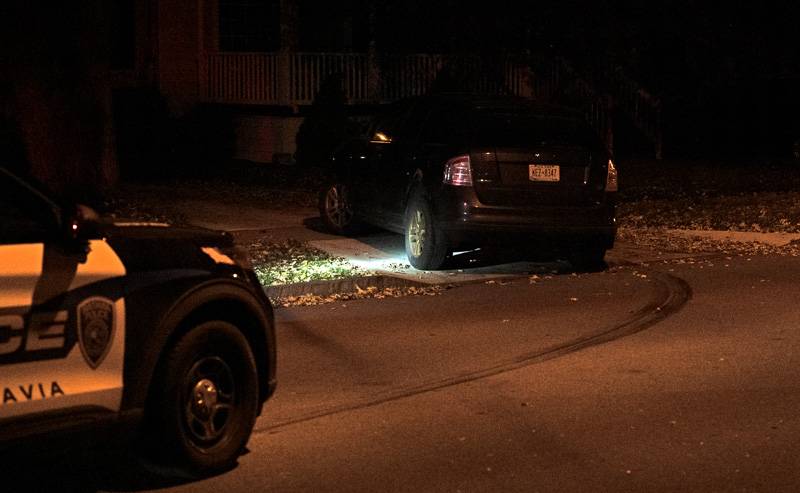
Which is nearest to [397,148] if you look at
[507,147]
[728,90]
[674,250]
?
[507,147]

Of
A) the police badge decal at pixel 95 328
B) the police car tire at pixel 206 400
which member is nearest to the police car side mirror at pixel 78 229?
the police badge decal at pixel 95 328

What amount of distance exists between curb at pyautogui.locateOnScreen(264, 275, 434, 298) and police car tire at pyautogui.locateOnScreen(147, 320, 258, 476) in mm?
5127

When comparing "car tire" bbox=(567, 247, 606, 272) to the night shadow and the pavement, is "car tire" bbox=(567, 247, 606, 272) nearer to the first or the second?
the pavement

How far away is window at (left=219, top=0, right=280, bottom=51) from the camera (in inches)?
1113

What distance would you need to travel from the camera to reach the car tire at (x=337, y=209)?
619 inches

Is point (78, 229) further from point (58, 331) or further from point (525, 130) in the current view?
point (525, 130)

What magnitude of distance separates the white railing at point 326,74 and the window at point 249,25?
1604 millimetres

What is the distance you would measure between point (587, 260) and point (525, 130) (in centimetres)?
158

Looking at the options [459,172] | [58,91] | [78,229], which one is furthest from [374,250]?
[78,229]

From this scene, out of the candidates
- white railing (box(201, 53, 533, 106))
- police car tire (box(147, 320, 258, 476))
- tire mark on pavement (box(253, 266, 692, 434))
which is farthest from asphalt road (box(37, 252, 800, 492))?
white railing (box(201, 53, 533, 106))

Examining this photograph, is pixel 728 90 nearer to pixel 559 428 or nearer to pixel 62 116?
pixel 62 116

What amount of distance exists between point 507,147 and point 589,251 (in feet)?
5.02

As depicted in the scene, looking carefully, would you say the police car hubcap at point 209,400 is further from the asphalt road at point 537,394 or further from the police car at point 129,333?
the asphalt road at point 537,394

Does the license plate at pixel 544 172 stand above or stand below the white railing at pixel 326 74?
below
